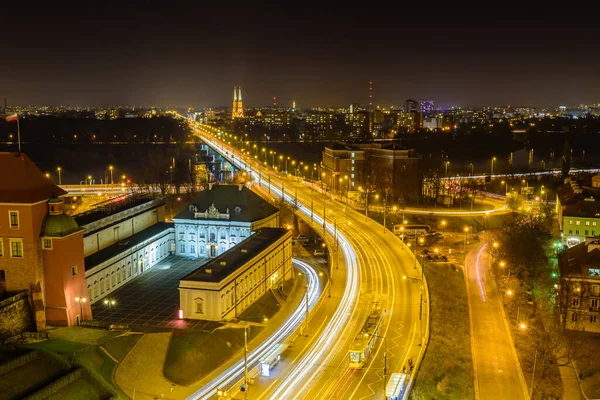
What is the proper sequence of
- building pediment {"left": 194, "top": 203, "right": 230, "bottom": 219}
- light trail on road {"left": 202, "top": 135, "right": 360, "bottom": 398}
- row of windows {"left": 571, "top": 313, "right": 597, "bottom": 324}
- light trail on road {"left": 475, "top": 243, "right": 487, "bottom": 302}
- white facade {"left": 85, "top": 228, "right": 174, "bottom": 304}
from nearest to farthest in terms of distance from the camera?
1. light trail on road {"left": 202, "top": 135, "right": 360, "bottom": 398}
2. white facade {"left": 85, "top": 228, "right": 174, "bottom": 304}
3. row of windows {"left": 571, "top": 313, "right": 597, "bottom": 324}
4. light trail on road {"left": 475, "top": 243, "right": 487, "bottom": 302}
5. building pediment {"left": 194, "top": 203, "right": 230, "bottom": 219}

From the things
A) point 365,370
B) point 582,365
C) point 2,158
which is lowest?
point 582,365

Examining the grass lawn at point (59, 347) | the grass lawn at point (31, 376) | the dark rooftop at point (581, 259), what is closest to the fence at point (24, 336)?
the grass lawn at point (59, 347)

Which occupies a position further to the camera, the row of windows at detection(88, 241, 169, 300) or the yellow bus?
the row of windows at detection(88, 241, 169, 300)

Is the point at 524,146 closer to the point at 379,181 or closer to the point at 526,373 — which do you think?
the point at 379,181

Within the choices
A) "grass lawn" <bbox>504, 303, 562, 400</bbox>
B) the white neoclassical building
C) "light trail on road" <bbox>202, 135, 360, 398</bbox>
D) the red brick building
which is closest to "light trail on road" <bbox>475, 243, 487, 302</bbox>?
"grass lawn" <bbox>504, 303, 562, 400</bbox>

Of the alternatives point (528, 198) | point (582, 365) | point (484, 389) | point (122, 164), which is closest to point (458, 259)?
point (582, 365)

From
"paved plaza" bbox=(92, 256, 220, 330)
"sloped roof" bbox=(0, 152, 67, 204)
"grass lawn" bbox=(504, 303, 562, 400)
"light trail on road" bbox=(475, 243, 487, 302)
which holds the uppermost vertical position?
"sloped roof" bbox=(0, 152, 67, 204)

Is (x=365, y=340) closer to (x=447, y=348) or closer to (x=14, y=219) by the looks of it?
(x=447, y=348)

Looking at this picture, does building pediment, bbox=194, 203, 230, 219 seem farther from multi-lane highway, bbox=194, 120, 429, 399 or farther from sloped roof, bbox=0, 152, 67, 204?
sloped roof, bbox=0, 152, 67, 204
